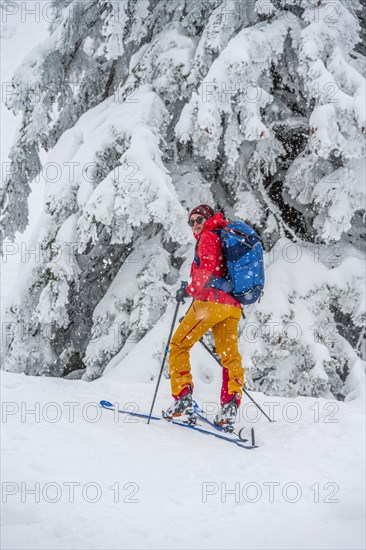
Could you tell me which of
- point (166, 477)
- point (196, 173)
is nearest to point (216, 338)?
point (166, 477)

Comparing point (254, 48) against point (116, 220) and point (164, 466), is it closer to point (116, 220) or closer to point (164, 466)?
point (116, 220)

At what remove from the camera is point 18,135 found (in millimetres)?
9336

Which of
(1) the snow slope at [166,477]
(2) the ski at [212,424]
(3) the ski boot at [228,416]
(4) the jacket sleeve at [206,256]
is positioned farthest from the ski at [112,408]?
(4) the jacket sleeve at [206,256]

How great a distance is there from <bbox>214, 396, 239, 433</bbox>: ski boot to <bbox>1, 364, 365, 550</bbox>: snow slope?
8.8 inches

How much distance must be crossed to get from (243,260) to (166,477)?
89.3 inches

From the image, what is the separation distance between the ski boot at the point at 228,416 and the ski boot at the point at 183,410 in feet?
0.94

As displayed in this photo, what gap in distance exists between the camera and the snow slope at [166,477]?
3.24m

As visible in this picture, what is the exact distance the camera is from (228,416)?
18.8ft

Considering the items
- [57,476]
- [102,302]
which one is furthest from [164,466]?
[102,302]

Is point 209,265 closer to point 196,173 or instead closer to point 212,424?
point 212,424

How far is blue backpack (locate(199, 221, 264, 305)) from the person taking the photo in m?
5.52

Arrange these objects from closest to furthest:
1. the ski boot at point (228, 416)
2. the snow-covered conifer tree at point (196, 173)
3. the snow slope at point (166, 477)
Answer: the snow slope at point (166, 477)
the ski boot at point (228, 416)
the snow-covered conifer tree at point (196, 173)

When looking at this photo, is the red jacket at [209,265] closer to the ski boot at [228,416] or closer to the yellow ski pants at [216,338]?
the yellow ski pants at [216,338]

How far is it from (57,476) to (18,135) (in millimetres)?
6972
